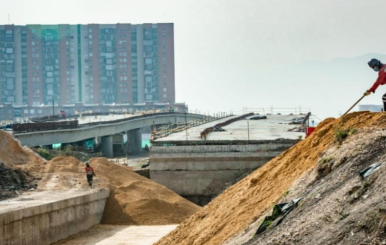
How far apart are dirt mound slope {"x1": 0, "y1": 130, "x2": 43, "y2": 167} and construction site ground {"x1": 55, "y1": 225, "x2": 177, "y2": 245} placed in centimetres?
866

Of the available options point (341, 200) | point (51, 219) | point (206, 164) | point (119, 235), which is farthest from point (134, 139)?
point (341, 200)

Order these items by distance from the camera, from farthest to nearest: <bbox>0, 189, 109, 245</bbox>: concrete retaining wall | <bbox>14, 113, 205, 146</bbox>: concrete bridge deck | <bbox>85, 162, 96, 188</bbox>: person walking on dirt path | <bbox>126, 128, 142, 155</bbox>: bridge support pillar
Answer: <bbox>126, 128, 142, 155</bbox>: bridge support pillar → <bbox>14, 113, 205, 146</bbox>: concrete bridge deck → <bbox>85, 162, 96, 188</bbox>: person walking on dirt path → <bbox>0, 189, 109, 245</bbox>: concrete retaining wall

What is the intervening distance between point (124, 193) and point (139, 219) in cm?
260

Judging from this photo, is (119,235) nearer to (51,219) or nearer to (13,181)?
(51,219)

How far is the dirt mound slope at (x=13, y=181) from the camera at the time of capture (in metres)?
31.9

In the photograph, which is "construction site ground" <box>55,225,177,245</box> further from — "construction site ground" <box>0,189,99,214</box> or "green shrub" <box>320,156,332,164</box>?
"green shrub" <box>320,156,332,164</box>

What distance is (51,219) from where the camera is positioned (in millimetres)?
28125

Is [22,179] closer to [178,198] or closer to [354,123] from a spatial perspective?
[178,198]

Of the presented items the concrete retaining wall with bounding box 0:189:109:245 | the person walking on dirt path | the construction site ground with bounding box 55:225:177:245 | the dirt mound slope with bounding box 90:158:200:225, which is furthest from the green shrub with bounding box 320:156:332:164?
the person walking on dirt path

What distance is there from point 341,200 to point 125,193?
23031mm

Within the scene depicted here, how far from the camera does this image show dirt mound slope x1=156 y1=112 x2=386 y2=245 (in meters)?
15.5

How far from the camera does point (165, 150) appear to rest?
4059cm

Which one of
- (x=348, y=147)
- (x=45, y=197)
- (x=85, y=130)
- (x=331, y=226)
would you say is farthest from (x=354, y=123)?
(x=85, y=130)

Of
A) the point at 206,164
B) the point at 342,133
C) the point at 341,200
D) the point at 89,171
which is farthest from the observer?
the point at 206,164
